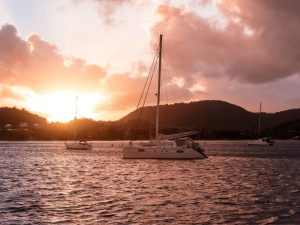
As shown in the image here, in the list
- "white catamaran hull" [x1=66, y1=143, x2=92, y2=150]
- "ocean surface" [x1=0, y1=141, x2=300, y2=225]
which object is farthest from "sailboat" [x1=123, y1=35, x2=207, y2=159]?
"white catamaran hull" [x1=66, y1=143, x2=92, y2=150]

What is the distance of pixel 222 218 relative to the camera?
29969mm

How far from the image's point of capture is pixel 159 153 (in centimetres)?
8825

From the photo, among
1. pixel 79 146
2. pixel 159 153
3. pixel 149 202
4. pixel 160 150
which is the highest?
pixel 79 146

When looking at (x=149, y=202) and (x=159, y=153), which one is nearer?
(x=149, y=202)

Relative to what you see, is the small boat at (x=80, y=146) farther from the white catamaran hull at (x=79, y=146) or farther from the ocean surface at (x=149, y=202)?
the ocean surface at (x=149, y=202)

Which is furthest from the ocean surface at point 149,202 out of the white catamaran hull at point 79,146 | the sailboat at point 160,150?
the white catamaran hull at point 79,146

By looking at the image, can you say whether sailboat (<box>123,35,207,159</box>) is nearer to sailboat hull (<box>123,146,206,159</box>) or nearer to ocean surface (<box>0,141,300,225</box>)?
sailboat hull (<box>123,146,206,159</box>)

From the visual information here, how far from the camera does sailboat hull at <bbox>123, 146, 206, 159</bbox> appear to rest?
88.2 meters

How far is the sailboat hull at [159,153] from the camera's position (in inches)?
3474

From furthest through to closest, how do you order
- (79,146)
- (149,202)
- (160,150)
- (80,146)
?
(79,146) < (80,146) < (160,150) < (149,202)

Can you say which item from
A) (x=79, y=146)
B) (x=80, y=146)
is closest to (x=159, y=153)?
(x=80, y=146)

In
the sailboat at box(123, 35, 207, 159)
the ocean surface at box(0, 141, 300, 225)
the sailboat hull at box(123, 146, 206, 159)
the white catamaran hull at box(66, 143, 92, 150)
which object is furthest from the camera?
the white catamaran hull at box(66, 143, 92, 150)

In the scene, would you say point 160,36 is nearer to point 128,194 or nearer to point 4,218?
point 128,194

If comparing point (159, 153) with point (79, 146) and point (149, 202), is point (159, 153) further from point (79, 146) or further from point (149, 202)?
point (79, 146)
